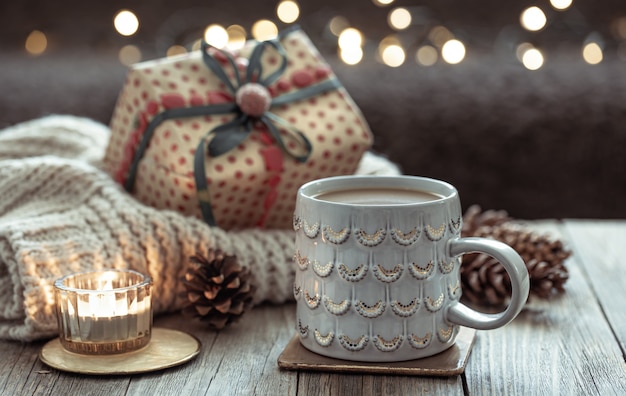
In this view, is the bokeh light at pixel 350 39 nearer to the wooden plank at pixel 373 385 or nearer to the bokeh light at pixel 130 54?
the bokeh light at pixel 130 54

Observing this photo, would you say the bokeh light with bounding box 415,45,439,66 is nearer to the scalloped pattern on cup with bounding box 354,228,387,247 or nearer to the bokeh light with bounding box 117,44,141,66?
the bokeh light with bounding box 117,44,141,66

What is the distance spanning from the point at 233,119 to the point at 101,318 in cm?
25

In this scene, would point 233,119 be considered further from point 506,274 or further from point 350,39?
point 350,39

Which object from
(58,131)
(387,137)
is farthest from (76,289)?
(387,137)

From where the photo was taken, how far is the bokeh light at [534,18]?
6.60 ft

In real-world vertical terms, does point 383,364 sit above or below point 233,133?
below

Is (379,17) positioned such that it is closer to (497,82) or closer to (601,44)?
(601,44)

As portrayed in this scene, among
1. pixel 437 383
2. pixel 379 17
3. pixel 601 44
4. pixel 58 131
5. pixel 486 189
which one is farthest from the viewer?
pixel 379 17

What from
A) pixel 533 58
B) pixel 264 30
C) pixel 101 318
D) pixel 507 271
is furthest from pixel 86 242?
pixel 264 30

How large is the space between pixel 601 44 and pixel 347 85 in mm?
881

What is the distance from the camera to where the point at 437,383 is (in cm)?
57

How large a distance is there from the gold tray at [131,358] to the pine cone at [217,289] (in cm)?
3

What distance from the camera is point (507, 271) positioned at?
22.7 inches

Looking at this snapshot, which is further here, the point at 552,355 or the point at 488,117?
the point at 488,117
